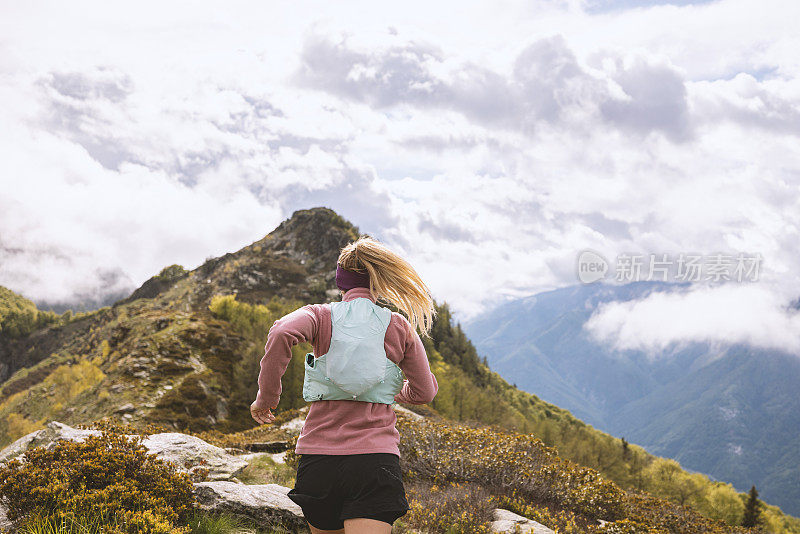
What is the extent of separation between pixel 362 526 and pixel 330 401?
81 cm

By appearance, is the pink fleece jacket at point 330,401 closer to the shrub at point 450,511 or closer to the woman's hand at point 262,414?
the woman's hand at point 262,414

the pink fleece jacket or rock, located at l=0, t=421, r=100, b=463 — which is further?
rock, located at l=0, t=421, r=100, b=463

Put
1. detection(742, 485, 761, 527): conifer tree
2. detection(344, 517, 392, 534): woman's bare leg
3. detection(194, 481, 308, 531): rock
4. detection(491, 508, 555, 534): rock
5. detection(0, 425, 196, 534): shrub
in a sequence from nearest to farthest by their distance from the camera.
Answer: detection(344, 517, 392, 534): woman's bare leg, detection(0, 425, 196, 534): shrub, detection(194, 481, 308, 531): rock, detection(491, 508, 555, 534): rock, detection(742, 485, 761, 527): conifer tree

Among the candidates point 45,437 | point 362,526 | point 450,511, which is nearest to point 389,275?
point 362,526

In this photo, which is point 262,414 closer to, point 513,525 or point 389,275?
point 389,275

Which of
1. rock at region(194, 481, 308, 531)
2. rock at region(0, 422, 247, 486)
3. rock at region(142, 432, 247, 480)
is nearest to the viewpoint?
rock at region(194, 481, 308, 531)

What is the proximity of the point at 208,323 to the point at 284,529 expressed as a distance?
129 ft

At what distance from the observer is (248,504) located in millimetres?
5734

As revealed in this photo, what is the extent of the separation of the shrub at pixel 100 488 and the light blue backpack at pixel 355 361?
294 cm

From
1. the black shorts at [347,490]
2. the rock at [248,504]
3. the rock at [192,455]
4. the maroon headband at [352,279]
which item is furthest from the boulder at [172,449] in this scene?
the maroon headband at [352,279]

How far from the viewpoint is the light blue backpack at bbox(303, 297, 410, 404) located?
2998mm

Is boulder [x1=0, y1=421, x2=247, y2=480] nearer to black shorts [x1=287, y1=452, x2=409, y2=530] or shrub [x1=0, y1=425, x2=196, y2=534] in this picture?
shrub [x1=0, y1=425, x2=196, y2=534]

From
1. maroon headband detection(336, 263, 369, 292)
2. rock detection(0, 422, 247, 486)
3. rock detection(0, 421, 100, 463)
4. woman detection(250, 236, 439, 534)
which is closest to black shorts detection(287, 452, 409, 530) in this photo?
woman detection(250, 236, 439, 534)

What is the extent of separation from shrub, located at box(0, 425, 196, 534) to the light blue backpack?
294 centimetres
